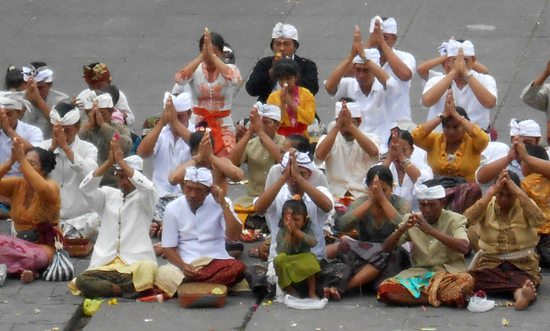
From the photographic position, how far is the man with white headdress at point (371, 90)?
14.3 meters

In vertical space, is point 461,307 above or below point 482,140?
below

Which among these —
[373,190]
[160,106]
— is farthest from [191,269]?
[160,106]

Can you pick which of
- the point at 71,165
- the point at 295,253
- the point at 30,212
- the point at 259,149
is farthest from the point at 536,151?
the point at 30,212

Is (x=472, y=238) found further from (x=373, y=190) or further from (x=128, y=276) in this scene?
(x=128, y=276)

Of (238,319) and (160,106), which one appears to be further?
(160,106)

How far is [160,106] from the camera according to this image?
1662 cm

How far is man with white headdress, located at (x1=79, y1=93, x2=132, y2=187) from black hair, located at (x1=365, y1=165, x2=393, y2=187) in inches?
103

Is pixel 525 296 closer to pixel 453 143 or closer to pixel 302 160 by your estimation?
pixel 453 143

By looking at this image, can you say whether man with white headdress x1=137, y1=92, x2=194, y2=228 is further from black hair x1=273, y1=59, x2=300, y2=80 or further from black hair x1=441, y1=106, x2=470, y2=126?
black hair x1=441, y1=106, x2=470, y2=126

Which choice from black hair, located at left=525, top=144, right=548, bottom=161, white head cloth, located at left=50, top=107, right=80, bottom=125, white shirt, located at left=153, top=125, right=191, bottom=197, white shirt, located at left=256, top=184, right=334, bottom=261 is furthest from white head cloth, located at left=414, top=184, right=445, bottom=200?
white head cloth, located at left=50, top=107, right=80, bottom=125

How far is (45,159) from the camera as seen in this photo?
12.9m

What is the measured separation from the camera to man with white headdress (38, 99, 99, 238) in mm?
13266

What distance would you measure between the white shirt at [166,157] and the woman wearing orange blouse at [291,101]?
3.26 ft

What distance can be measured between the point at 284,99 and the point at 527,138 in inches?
96.6
